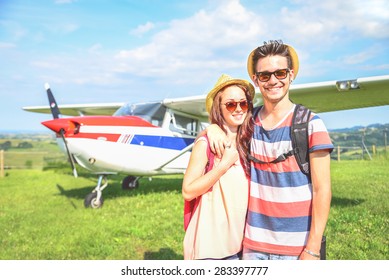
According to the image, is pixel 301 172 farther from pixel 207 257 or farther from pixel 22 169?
pixel 22 169

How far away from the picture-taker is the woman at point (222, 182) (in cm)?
119

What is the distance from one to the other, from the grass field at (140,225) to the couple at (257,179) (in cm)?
128

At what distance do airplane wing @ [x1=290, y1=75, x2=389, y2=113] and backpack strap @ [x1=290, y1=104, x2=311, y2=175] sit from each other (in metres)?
1.89

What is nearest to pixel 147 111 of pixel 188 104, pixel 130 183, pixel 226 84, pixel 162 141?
pixel 162 141

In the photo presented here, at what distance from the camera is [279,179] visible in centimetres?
113

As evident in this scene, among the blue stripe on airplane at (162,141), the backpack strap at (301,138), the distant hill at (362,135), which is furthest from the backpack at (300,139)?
A: the blue stripe on airplane at (162,141)

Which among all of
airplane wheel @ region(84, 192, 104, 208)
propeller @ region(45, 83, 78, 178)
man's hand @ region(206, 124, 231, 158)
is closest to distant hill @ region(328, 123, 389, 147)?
man's hand @ region(206, 124, 231, 158)

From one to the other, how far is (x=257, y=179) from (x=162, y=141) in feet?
10.8

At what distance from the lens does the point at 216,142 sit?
3.87 ft

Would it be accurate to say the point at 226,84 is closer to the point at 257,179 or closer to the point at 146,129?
the point at 257,179

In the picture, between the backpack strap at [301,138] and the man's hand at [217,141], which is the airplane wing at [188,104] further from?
the backpack strap at [301,138]

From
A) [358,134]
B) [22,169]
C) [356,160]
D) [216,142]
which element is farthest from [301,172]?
[22,169]
